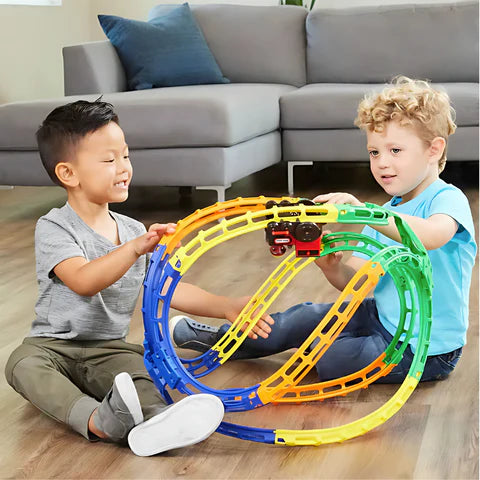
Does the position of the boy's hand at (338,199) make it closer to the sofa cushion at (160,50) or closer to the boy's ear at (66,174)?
the boy's ear at (66,174)

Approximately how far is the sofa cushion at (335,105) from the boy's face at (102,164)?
2112 mm

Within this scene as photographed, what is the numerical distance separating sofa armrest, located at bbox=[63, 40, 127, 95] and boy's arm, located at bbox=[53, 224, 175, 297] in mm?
2307

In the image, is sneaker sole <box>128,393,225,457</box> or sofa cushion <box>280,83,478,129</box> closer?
sneaker sole <box>128,393,225,457</box>

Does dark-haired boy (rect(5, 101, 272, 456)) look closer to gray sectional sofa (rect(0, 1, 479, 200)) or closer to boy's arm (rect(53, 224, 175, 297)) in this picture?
boy's arm (rect(53, 224, 175, 297))

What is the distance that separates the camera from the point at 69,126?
1564 millimetres

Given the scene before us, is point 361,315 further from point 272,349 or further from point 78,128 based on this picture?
point 78,128

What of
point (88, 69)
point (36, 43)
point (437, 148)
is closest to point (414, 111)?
point (437, 148)

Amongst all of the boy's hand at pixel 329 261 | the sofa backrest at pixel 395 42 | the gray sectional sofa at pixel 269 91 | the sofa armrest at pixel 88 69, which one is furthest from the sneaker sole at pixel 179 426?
the sofa backrest at pixel 395 42

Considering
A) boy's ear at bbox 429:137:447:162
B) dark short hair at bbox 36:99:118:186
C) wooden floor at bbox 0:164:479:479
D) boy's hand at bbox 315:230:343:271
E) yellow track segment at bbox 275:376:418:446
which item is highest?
dark short hair at bbox 36:99:118:186

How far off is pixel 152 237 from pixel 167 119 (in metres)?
1.84

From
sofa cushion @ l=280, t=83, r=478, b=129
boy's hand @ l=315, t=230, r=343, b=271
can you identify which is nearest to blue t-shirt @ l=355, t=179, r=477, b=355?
boy's hand @ l=315, t=230, r=343, b=271

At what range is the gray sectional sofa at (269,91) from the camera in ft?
10.3

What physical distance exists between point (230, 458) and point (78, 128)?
2.19 ft

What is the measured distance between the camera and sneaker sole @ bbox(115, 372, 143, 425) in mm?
1265
